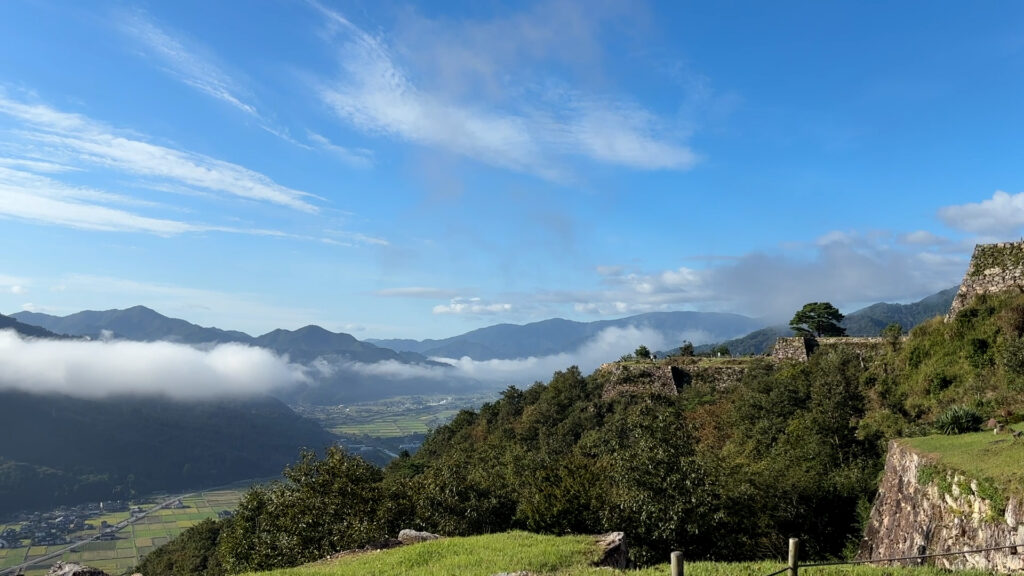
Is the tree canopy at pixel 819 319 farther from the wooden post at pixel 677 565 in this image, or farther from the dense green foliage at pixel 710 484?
the wooden post at pixel 677 565

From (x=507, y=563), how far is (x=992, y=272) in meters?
34.8

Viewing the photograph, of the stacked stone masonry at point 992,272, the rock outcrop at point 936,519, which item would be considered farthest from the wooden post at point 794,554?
the stacked stone masonry at point 992,272

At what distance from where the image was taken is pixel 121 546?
137 metres

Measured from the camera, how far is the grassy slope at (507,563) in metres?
12.3

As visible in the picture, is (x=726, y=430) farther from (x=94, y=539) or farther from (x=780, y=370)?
(x=94, y=539)

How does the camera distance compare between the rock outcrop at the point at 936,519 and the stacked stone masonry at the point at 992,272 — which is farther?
the stacked stone masonry at the point at 992,272

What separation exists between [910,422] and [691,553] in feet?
54.4

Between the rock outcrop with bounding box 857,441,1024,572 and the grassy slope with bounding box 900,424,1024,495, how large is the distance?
40cm

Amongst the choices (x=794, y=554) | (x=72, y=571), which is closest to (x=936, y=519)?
(x=794, y=554)

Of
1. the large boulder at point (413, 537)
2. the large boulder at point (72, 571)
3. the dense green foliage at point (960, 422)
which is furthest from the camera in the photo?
the large boulder at point (413, 537)

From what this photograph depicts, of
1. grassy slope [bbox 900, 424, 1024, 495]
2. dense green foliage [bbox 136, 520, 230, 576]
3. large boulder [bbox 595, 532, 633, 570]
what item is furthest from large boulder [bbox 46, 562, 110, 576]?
dense green foliage [bbox 136, 520, 230, 576]

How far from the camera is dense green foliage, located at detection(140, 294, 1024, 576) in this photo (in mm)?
24438

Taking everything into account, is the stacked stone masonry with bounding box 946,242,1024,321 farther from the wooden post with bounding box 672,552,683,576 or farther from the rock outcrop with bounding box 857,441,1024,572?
the wooden post with bounding box 672,552,683,576

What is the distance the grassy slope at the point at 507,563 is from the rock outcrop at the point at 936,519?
2.40 meters
